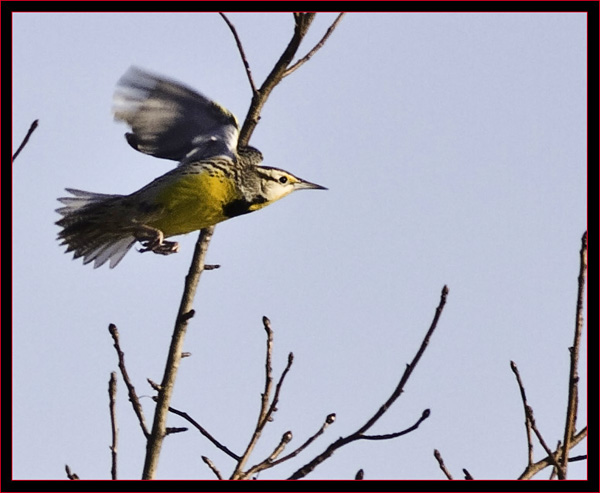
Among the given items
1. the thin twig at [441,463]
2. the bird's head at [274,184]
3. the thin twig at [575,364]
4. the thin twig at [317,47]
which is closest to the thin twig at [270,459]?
the thin twig at [441,463]

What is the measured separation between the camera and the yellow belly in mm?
5332

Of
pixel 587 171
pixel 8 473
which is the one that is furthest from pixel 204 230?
pixel 587 171

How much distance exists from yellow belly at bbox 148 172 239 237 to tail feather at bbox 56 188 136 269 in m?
0.38

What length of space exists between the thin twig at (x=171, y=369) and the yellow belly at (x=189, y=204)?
1.20 metres

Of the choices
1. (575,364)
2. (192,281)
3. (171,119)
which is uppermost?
(171,119)

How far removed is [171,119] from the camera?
5652 millimetres

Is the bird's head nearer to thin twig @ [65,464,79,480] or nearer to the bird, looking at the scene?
the bird

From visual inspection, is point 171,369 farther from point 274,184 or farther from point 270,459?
point 274,184

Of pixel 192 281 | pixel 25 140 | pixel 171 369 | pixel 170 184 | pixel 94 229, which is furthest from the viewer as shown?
pixel 94 229

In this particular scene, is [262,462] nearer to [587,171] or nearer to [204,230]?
[204,230]

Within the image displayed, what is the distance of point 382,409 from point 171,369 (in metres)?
0.97

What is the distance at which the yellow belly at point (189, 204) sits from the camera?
533 cm

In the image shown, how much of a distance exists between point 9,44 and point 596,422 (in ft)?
8.82

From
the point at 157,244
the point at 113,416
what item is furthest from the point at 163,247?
the point at 113,416
